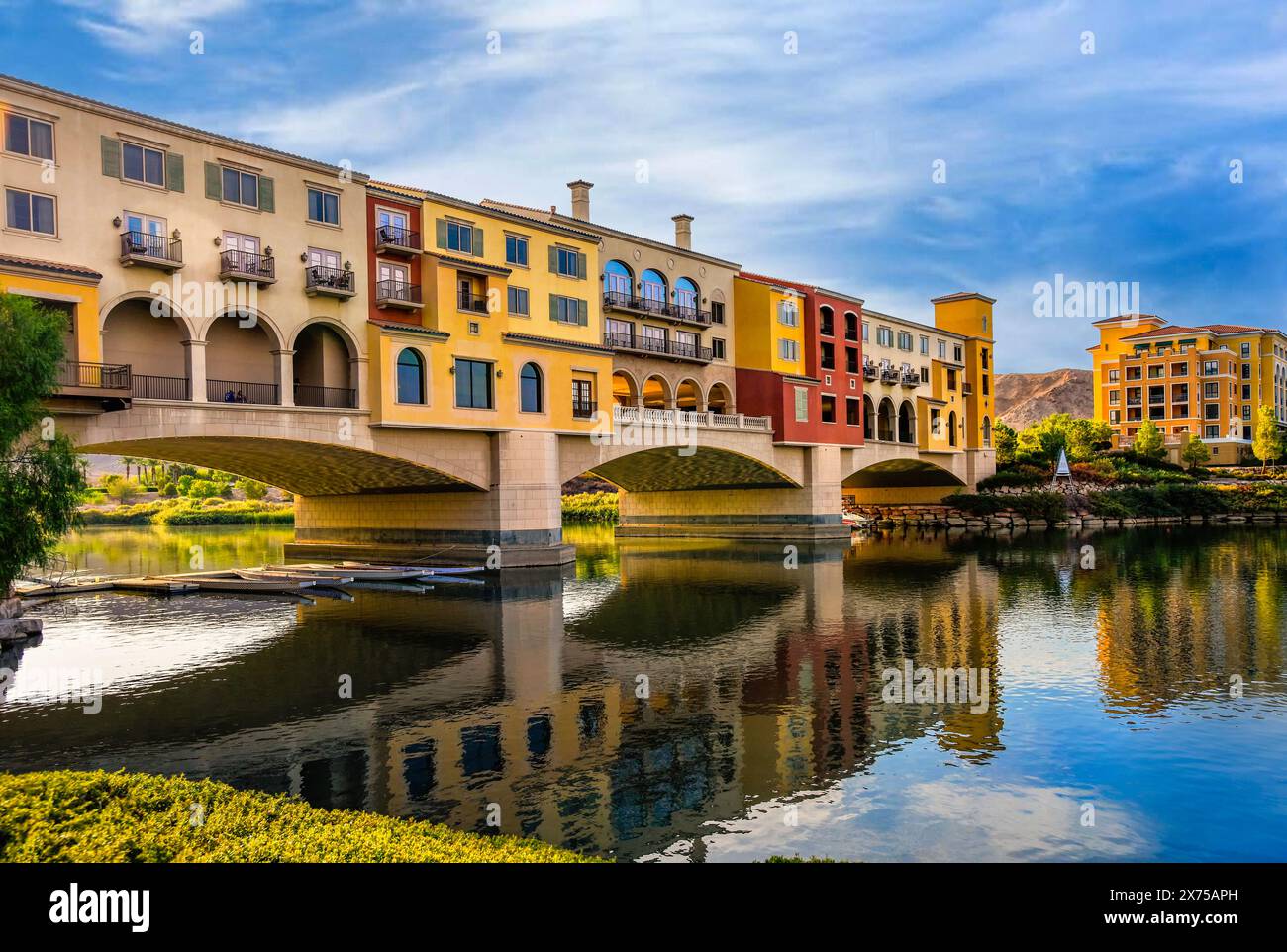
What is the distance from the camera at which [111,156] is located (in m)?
35.1

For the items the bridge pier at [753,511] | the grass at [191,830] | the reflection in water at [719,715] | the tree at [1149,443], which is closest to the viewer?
the grass at [191,830]

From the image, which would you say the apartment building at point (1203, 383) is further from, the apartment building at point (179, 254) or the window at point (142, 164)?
the window at point (142, 164)


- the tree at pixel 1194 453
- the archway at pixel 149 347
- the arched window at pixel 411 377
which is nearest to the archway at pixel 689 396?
the arched window at pixel 411 377

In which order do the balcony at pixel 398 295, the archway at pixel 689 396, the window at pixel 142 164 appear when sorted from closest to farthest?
1. the window at pixel 142 164
2. the balcony at pixel 398 295
3. the archway at pixel 689 396

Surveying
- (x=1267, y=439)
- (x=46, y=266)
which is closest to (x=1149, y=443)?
(x=1267, y=439)

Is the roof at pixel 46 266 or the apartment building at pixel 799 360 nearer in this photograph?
the roof at pixel 46 266

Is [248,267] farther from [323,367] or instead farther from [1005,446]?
[1005,446]

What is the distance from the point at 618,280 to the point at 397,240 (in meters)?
18.4

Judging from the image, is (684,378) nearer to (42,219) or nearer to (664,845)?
(42,219)

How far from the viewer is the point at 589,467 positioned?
54.9 m

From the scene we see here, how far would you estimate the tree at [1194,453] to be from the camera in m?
117

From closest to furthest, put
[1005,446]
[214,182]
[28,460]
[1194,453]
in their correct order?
[28,460]
[214,182]
[1194,453]
[1005,446]

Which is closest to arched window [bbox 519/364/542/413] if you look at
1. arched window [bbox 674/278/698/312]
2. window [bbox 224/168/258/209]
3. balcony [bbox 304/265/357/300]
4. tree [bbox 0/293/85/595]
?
balcony [bbox 304/265/357/300]

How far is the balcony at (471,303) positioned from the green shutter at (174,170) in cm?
1339
